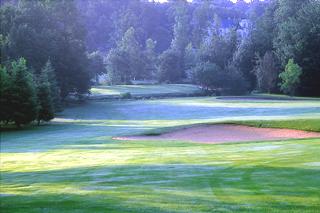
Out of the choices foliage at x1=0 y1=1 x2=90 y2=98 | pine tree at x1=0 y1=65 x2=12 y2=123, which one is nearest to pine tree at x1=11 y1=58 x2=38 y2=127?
pine tree at x1=0 y1=65 x2=12 y2=123

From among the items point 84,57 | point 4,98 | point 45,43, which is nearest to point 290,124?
point 4,98

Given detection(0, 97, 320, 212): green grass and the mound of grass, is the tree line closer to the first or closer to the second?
the mound of grass

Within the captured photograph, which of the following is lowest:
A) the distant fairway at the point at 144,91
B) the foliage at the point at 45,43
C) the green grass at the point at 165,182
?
the distant fairway at the point at 144,91

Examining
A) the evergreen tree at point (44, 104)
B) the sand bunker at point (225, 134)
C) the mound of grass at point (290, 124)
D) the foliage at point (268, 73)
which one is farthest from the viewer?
the foliage at point (268, 73)

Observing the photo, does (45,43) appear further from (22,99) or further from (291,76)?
(291,76)

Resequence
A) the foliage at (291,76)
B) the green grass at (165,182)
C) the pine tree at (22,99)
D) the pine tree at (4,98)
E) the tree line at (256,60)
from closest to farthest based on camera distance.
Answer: the green grass at (165,182) → the pine tree at (4,98) → the pine tree at (22,99) → the foliage at (291,76) → the tree line at (256,60)

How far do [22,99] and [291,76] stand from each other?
47830 mm

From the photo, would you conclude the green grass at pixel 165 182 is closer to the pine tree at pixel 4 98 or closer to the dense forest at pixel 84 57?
the pine tree at pixel 4 98

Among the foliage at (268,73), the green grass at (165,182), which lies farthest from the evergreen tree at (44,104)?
the foliage at (268,73)

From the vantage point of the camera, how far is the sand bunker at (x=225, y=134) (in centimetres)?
2997

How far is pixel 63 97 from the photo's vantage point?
7981 centimetres

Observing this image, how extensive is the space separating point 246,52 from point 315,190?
9340 centimetres

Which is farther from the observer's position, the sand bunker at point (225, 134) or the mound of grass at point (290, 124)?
the mound of grass at point (290, 124)

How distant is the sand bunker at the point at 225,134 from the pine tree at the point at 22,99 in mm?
16437
